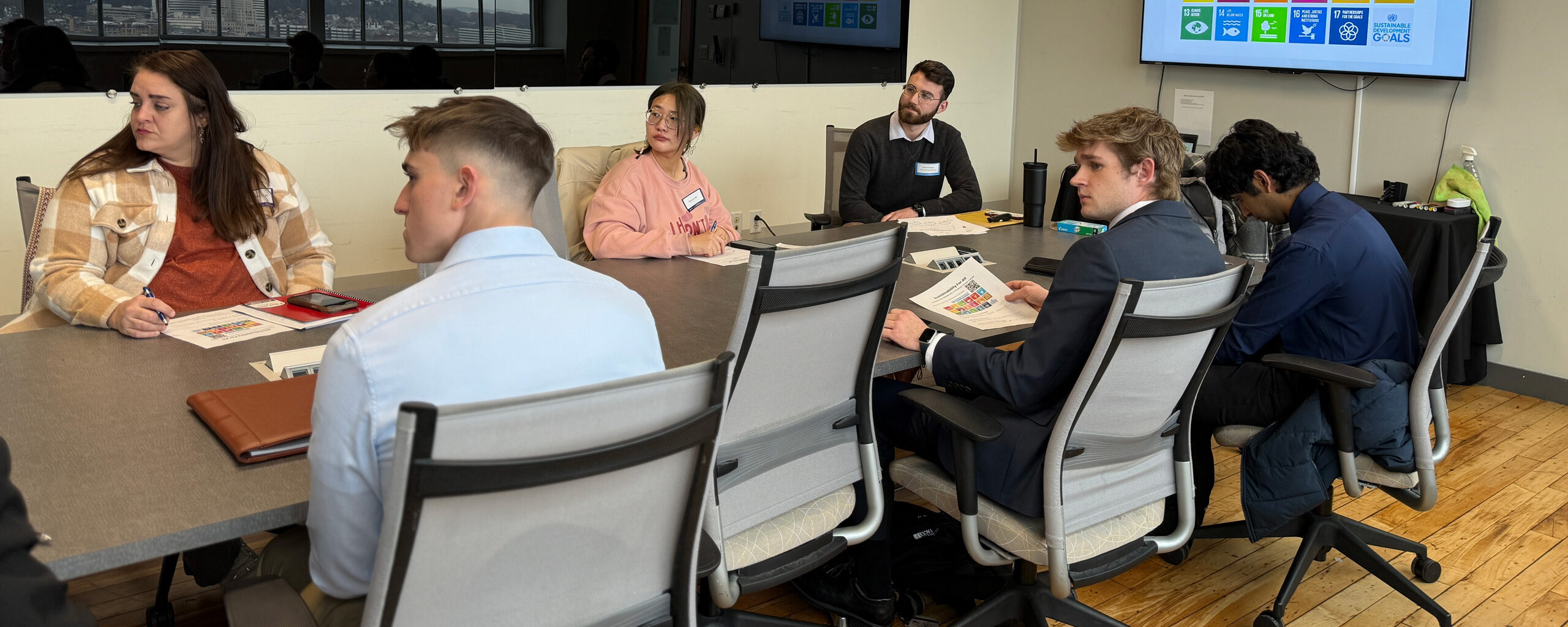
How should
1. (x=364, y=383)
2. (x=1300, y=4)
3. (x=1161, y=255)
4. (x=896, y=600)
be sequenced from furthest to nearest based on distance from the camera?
(x=1300, y=4) < (x=896, y=600) < (x=1161, y=255) < (x=364, y=383)

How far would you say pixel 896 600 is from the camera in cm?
272

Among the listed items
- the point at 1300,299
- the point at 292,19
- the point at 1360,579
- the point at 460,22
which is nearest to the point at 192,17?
the point at 292,19

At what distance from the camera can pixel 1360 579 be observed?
3000mm

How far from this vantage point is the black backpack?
2.69 meters

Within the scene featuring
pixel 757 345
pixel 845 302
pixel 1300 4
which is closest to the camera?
pixel 757 345

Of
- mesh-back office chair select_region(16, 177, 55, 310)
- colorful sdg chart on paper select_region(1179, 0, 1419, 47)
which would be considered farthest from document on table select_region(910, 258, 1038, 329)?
colorful sdg chart on paper select_region(1179, 0, 1419, 47)

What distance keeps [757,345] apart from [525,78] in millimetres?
3200

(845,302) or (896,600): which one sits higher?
(845,302)

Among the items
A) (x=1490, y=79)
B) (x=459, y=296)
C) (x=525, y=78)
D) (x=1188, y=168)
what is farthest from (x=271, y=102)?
(x=1490, y=79)

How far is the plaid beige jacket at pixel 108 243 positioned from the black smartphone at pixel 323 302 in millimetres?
331

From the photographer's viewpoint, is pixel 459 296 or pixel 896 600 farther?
pixel 896 600

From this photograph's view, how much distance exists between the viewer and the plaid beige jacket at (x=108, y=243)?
2.46 m

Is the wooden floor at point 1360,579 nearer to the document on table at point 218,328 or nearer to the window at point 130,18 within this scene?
the document on table at point 218,328

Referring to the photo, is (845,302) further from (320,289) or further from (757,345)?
(320,289)
